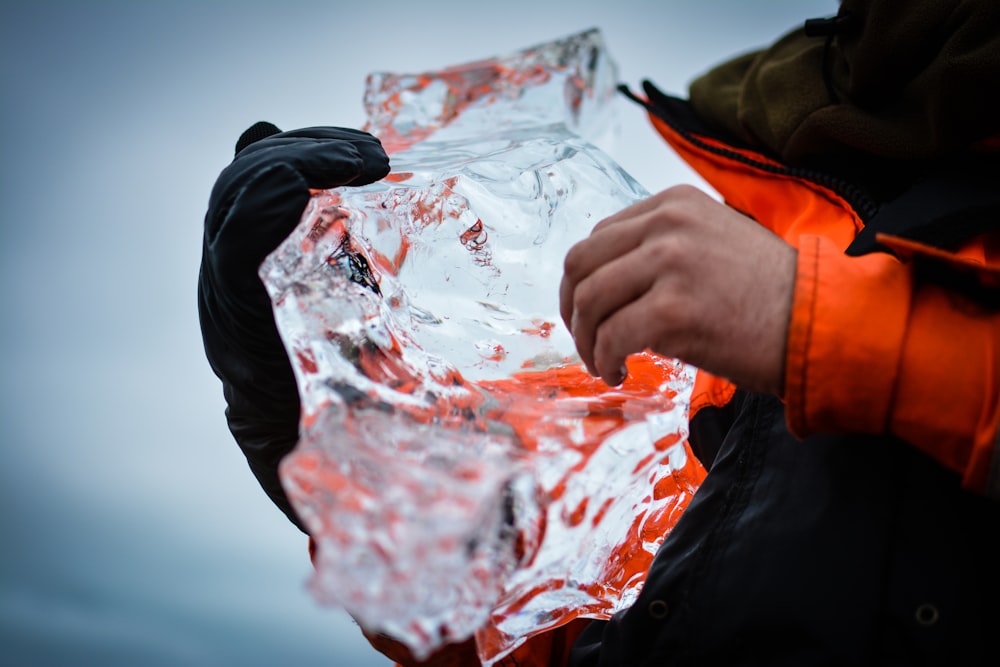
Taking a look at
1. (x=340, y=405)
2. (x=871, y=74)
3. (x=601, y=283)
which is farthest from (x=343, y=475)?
(x=871, y=74)

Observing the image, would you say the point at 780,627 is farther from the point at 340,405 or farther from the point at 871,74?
the point at 871,74

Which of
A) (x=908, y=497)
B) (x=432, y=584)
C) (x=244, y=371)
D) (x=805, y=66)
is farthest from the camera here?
(x=805, y=66)

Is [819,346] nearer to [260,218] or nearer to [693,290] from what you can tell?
[693,290]

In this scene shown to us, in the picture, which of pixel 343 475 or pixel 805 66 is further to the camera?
pixel 805 66

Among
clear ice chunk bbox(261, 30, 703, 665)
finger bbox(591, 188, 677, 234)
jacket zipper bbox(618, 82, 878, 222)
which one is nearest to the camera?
clear ice chunk bbox(261, 30, 703, 665)

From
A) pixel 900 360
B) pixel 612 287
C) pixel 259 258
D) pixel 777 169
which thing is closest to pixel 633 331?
pixel 612 287

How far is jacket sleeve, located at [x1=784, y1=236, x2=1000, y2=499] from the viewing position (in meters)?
0.36

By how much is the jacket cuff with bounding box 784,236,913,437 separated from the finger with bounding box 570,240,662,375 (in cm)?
8

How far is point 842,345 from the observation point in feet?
1.20

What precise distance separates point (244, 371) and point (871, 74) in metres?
0.57

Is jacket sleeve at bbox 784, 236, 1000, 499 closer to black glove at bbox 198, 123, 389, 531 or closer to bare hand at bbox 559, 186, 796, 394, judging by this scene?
bare hand at bbox 559, 186, 796, 394

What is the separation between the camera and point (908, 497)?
0.45 m

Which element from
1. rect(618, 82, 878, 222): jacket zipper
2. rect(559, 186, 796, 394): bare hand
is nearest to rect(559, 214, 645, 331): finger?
rect(559, 186, 796, 394): bare hand

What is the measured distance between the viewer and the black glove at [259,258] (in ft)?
1.54
